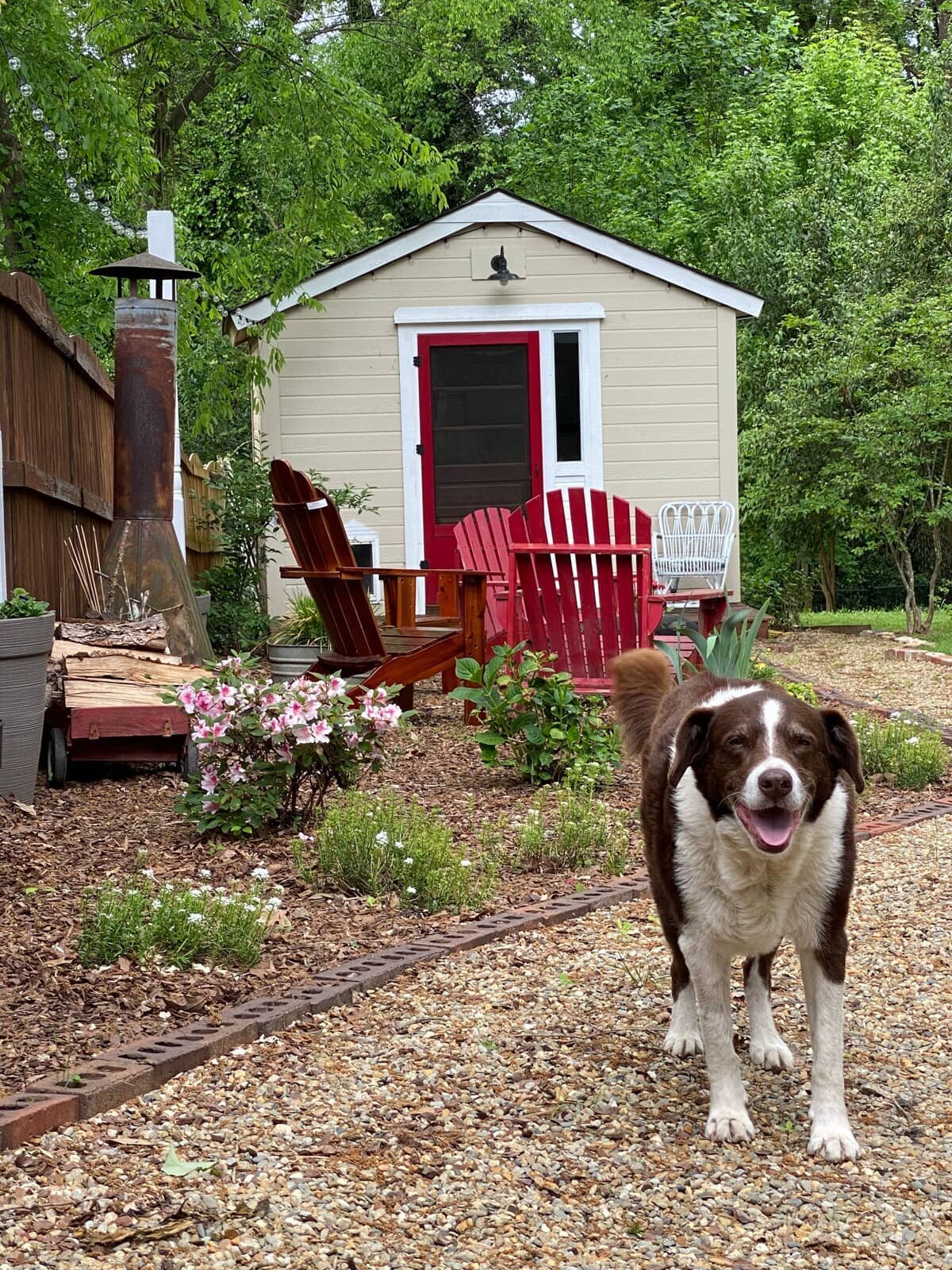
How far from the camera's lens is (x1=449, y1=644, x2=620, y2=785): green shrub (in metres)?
6.16

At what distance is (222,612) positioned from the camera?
11.2 metres

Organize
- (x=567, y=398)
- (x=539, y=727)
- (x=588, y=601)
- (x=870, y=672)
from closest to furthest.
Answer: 1. (x=539, y=727)
2. (x=588, y=601)
3. (x=870, y=672)
4. (x=567, y=398)

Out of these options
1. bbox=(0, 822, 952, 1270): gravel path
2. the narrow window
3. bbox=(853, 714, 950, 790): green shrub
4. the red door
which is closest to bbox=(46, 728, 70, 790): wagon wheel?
bbox=(0, 822, 952, 1270): gravel path

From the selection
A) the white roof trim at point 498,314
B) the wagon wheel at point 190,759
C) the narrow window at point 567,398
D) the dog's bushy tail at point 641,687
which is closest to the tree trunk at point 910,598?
the narrow window at point 567,398

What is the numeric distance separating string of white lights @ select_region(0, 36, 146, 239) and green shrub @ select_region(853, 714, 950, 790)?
20.3 ft

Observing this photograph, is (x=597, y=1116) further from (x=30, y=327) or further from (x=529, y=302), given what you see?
(x=529, y=302)

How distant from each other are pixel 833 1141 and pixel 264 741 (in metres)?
2.70

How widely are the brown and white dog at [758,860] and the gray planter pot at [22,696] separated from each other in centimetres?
296

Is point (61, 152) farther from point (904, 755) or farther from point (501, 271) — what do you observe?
point (904, 755)

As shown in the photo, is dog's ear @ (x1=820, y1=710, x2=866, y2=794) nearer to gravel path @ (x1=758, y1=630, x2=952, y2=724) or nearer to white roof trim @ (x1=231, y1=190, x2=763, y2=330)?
gravel path @ (x1=758, y1=630, x2=952, y2=724)

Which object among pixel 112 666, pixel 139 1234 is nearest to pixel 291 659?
pixel 112 666

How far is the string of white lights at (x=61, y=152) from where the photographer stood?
911 centimetres

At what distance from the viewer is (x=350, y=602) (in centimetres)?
734

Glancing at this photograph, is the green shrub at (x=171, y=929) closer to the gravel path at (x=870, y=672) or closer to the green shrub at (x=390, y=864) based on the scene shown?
the green shrub at (x=390, y=864)
